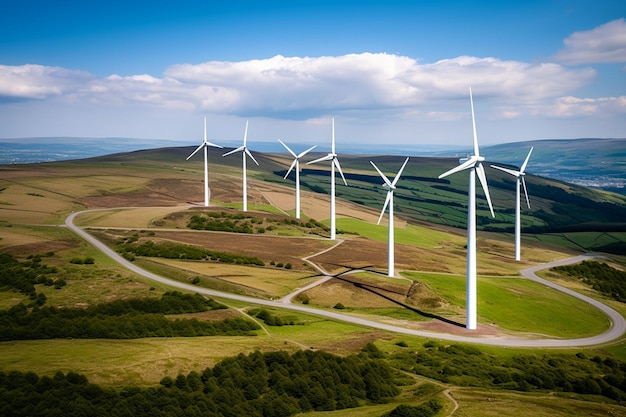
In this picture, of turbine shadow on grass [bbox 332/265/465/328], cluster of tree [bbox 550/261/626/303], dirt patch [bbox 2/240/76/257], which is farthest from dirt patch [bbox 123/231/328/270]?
cluster of tree [bbox 550/261/626/303]

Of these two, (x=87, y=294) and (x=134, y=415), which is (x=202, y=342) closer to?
(x=134, y=415)

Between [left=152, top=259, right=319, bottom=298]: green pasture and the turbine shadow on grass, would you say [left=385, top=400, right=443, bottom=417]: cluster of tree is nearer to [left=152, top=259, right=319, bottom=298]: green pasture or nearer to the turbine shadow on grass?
the turbine shadow on grass

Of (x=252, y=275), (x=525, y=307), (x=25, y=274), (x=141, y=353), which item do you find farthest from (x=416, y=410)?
(x=25, y=274)

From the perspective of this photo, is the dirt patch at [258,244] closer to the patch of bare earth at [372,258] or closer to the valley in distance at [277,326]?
the valley in distance at [277,326]

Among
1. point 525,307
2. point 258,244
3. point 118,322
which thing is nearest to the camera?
point 118,322

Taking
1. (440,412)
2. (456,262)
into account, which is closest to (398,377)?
(440,412)

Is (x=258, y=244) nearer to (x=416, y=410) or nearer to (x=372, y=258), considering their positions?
(x=372, y=258)
